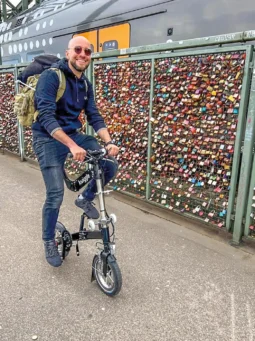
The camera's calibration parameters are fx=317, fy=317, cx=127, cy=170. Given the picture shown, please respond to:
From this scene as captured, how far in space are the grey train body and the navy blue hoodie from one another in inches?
95.9

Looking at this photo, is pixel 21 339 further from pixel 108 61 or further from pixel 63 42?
pixel 63 42

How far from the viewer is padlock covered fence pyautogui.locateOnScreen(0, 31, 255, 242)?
10.6 feet

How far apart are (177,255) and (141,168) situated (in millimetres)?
1511

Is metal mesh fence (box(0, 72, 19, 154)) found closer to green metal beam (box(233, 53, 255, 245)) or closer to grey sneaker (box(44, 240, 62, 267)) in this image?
grey sneaker (box(44, 240, 62, 267))

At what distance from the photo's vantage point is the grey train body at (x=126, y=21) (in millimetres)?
4152

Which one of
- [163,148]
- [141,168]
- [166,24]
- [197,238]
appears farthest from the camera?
[166,24]

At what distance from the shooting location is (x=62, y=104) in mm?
2600

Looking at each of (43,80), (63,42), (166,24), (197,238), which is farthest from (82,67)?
(63,42)

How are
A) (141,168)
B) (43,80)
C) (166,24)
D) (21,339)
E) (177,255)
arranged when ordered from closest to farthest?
(21,339) → (43,80) → (177,255) → (141,168) → (166,24)

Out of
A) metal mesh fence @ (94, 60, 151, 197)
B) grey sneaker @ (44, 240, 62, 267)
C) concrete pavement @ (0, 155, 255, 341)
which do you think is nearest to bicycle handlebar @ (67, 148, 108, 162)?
grey sneaker @ (44, 240, 62, 267)

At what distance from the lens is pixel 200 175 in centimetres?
361

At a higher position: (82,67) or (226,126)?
(82,67)

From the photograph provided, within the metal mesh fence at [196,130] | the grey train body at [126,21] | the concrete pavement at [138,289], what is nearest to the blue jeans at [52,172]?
the concrete pavement at [138,289]

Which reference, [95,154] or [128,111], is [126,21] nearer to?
[128,111]
